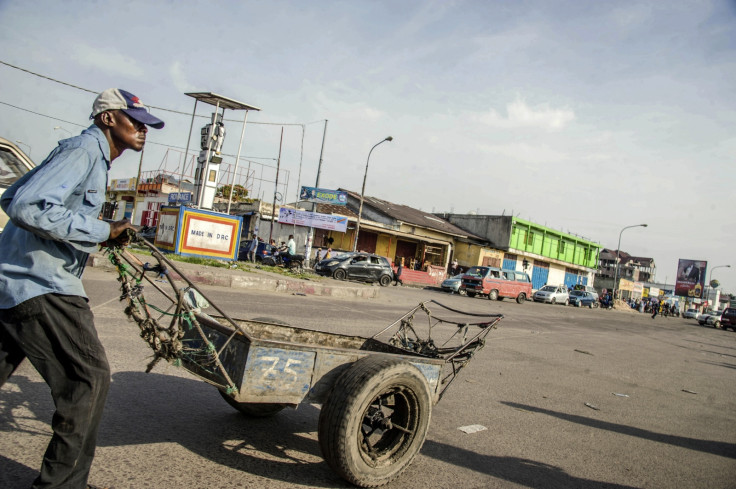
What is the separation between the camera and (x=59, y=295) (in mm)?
2037

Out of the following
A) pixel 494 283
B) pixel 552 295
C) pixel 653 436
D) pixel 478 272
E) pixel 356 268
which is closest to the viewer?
pixel 653 436

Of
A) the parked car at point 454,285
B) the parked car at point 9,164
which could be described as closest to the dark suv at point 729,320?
the parked car at point 454,285

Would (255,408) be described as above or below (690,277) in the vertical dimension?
below

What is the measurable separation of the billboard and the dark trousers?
10908cm

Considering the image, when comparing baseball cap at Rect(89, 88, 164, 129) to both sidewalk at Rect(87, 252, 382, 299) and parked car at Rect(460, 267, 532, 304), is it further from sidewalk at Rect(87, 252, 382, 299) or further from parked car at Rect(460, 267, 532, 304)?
parked car at Rect(460, 267, 532, 304)

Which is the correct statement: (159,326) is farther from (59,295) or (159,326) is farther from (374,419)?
(374,419)

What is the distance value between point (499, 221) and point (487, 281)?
21197 millimetres

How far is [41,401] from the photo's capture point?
347cm

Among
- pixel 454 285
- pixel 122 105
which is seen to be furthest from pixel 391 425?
pixel 454 285

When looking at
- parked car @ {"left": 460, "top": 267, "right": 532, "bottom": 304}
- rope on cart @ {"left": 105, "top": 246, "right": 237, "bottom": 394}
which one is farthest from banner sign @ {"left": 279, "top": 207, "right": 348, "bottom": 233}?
rope on cart @ {"left": 105, "top": 246, "right": 237, "bottom": 394}

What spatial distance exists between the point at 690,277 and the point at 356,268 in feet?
306

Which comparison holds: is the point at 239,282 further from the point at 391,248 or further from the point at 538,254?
the point at 538,254

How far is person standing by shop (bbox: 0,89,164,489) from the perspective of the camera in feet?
6.40

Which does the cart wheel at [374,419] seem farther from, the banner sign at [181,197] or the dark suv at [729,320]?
the dark suv at [729,320]
